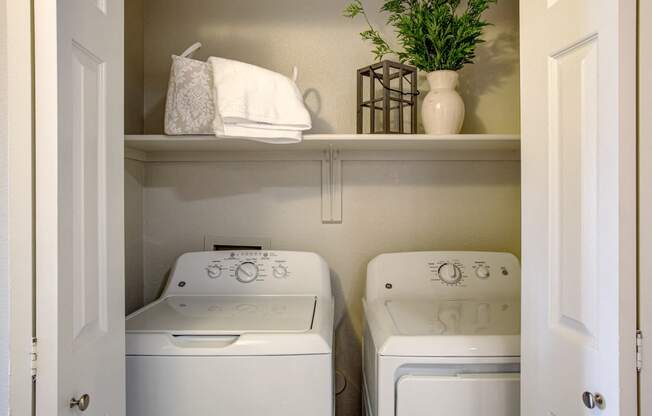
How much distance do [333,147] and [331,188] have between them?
19 centimetres

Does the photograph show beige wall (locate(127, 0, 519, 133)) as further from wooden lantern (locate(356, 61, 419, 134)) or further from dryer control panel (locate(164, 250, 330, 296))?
dryer control panel (locate(164, 250, 330, 296))

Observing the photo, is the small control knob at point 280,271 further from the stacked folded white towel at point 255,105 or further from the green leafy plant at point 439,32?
the green leafy plant at point 439,32

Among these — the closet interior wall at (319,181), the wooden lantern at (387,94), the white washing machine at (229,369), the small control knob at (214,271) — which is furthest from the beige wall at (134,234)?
the wooden lantern at (387,94)

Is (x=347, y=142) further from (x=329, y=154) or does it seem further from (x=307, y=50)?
(x=307, y=50)

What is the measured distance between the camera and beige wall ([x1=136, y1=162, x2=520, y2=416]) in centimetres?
196

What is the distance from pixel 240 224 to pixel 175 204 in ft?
0.95

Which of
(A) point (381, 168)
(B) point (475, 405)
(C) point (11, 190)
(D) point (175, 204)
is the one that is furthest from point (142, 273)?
(B) point (475, 405)

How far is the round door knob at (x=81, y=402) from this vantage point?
33.4 inches

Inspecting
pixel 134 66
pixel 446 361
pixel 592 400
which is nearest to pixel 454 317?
pixel 446 361

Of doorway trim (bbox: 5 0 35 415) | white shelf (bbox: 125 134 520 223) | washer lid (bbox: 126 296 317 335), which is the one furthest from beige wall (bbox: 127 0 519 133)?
doorway trim (bbox: 5 0 35 415)

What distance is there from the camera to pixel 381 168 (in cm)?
196

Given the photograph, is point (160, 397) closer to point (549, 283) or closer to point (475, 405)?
point (475, 405)

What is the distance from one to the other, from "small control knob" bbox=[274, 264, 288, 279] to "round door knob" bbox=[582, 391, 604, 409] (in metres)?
1.12

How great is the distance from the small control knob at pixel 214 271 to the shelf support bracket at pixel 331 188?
0.48 m
